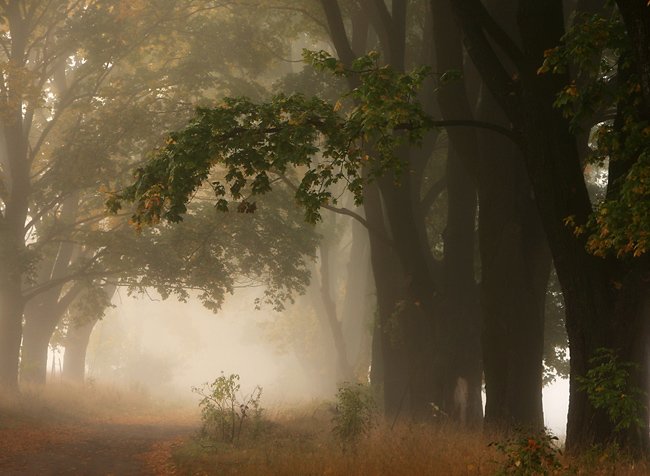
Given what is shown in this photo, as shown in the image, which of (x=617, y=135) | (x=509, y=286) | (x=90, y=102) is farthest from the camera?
(x=90, y=102)

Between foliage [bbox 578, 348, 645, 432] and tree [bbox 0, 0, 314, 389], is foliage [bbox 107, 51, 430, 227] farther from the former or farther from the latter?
tree [bbox 0, 0, 314, 389]

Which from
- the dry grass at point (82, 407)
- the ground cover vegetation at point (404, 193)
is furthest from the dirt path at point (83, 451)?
the dry grass at point (82, 407)

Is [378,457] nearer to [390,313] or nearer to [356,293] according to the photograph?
[390,313]

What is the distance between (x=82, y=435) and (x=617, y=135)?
461 inches

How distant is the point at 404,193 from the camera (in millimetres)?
14070

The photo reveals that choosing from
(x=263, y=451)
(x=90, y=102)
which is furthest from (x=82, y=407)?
(x=263, y=451)

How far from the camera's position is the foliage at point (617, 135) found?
6566 mm

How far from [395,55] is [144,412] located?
15655 mm

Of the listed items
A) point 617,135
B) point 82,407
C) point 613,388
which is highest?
point 617,135

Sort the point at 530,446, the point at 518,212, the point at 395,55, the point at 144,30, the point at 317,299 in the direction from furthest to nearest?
the point at 317,299
the point at 144,30
the point at 395,55
the point at 518,212
the point at 530,446

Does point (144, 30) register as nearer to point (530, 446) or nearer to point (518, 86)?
point (518, 86)

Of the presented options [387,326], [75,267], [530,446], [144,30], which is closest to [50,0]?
[144,30]

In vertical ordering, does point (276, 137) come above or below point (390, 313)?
above

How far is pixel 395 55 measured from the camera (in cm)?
1453
